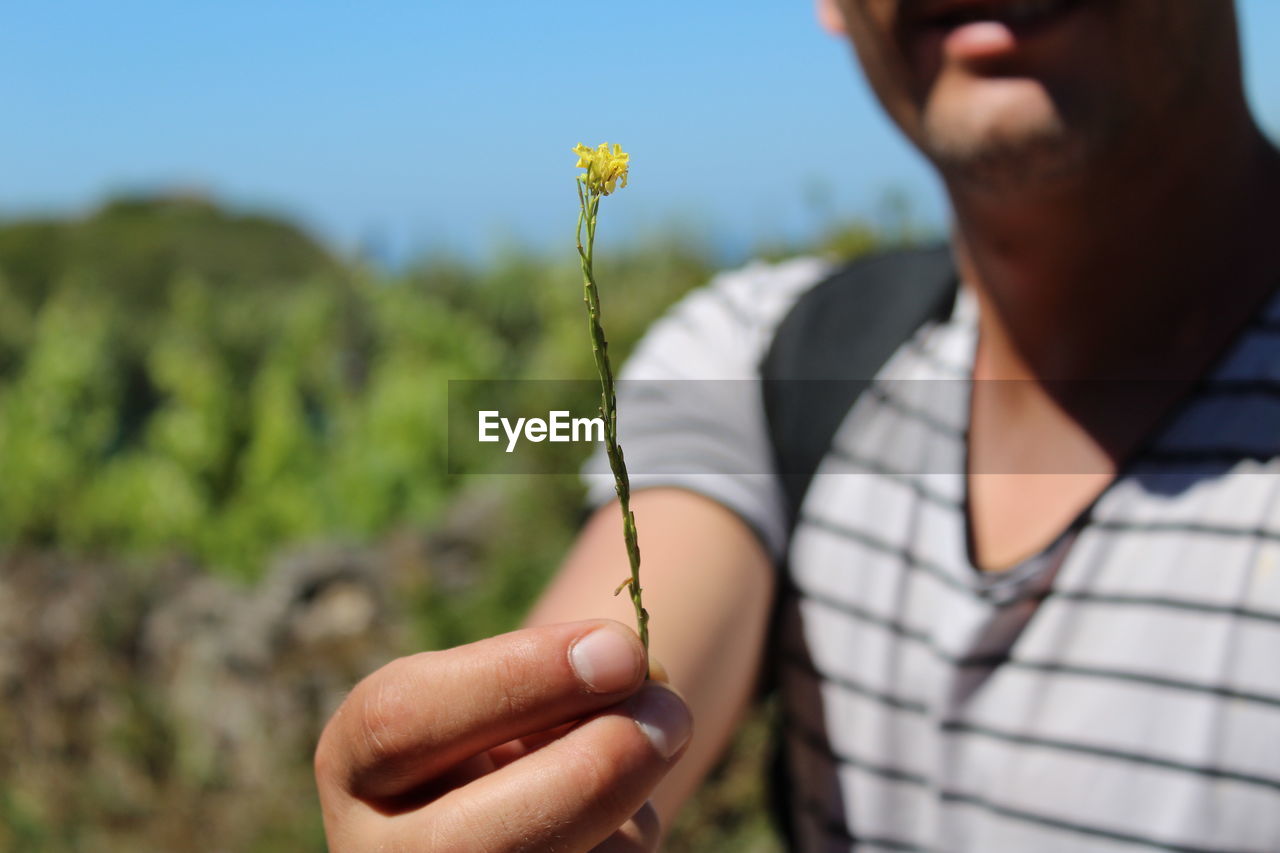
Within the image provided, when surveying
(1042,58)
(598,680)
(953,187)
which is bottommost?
(598,680)

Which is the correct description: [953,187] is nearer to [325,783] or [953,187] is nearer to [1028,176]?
[1028,176]

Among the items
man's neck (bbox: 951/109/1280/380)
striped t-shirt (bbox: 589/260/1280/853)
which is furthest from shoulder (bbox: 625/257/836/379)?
man's neck (bbox: 951/109/1280/380)

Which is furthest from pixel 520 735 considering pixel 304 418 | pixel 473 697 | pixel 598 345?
pixel 304 418

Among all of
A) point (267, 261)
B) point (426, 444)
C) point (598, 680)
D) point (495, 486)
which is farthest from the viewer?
point (267, 261)

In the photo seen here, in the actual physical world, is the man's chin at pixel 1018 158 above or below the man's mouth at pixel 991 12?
below

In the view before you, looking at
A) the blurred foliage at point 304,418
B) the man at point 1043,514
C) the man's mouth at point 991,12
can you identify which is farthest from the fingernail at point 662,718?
the blurred foliage at point 304,418

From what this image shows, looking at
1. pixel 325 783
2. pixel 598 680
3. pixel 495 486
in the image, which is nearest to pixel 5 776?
pixel 495 486

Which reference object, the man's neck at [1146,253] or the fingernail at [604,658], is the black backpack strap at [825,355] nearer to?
the man's neck at [1146,253]
